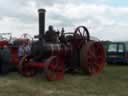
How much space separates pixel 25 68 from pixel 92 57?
7.93 feet

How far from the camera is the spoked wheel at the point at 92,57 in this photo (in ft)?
43.3

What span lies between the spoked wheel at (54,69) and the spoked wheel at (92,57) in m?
1.04

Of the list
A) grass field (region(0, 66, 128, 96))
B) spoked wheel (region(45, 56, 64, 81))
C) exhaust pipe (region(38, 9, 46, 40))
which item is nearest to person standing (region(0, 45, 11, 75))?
grass field (region(0, 66, 128, 96))

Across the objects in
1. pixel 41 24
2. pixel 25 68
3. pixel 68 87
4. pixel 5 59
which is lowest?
pixel 68 87

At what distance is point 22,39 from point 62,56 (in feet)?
12.1

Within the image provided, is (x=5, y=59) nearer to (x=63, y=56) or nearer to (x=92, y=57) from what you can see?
(x=63, y=56)

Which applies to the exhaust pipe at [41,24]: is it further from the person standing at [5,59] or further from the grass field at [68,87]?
the person standing at [5,59]

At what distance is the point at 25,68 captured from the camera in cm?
1318

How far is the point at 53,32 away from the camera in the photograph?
12781mm

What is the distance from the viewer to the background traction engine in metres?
12.3

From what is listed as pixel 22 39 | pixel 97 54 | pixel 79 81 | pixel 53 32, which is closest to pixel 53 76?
pixel 79 81

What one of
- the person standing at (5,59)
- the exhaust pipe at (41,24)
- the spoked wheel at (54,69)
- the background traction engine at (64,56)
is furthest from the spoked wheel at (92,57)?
the person standing at (5,59)

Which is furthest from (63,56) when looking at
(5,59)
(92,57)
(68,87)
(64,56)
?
(68,87)

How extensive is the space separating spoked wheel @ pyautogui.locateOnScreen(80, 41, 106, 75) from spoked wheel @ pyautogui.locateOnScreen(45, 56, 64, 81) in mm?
1039
